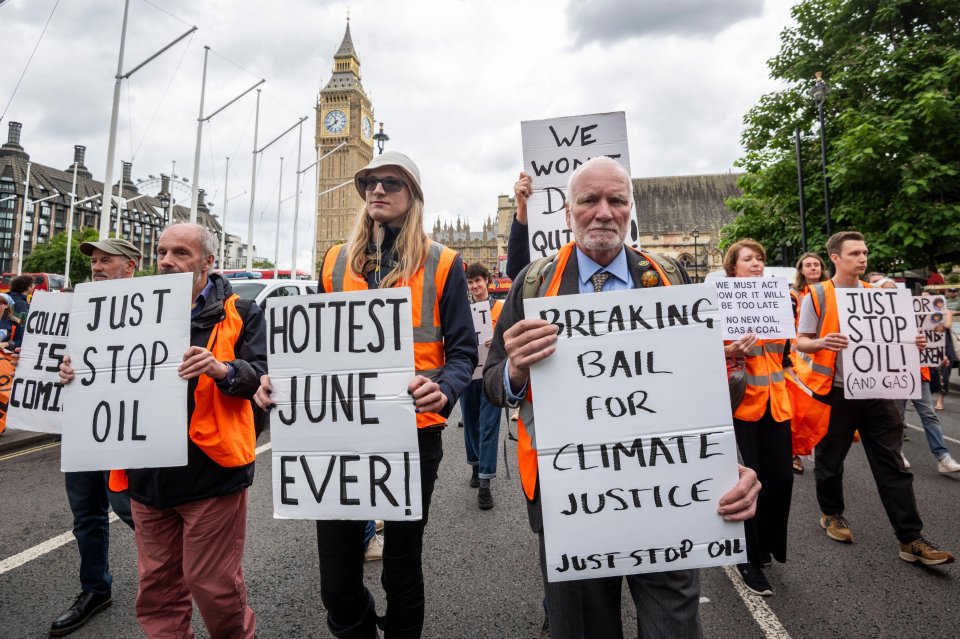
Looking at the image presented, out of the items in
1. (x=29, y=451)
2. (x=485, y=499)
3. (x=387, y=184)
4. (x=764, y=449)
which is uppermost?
(x=387, y=184)

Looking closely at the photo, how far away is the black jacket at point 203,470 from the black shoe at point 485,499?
264cm

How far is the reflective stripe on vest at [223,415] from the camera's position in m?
2.28

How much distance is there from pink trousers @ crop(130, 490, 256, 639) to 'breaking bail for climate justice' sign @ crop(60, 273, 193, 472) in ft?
0.94

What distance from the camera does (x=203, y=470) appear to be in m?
2.27

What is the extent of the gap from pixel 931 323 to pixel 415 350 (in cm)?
552

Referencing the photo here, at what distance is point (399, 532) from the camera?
210cm

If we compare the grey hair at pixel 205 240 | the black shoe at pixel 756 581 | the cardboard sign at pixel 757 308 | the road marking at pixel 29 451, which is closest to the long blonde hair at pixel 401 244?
the grey hair at pixel 205 240

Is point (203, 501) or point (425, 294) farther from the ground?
point (425, 294)

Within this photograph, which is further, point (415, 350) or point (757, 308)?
point (757, 308)

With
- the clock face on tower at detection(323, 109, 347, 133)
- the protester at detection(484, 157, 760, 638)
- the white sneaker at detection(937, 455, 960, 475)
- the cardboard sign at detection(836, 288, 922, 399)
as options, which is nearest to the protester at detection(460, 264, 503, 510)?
the protester at detection(484, 157, 760, 638)

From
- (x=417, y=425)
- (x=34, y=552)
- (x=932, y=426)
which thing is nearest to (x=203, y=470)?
(x=417, y=425)

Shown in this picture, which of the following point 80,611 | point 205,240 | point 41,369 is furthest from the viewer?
point 41,369

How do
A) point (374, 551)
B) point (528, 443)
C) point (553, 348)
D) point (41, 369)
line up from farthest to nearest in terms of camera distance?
point (374, 551) → point (41, 369) → point (528, 443) → point (553, 348)

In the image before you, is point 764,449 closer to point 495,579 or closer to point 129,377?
point 495,579
